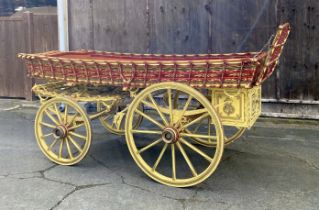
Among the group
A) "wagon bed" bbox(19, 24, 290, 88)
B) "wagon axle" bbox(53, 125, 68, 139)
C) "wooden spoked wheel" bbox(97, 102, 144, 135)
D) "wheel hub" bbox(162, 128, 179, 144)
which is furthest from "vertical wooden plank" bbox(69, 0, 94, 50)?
"wheel hub" bbox(162, 128, 179, 144)

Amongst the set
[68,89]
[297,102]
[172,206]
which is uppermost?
[68,89]

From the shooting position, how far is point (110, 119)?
6.32 m

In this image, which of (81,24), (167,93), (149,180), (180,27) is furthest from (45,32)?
(149,180)

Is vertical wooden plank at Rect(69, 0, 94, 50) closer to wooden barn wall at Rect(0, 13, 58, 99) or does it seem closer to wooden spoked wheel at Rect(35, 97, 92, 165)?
wooden barn wall at Rect(0, 13, 58, 99)

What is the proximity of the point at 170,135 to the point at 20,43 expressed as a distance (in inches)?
218

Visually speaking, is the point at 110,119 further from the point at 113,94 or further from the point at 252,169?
the point at 252,169

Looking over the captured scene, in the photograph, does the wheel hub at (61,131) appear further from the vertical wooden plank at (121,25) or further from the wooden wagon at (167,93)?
the vertical wooden plank at (121,25)

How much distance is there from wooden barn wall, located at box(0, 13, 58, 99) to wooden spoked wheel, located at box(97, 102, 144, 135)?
300 cm

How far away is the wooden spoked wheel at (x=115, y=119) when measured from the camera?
4.67 meters

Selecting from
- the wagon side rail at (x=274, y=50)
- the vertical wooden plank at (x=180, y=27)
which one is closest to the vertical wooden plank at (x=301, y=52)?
the vertical wooden plank at (x=180, y=27)

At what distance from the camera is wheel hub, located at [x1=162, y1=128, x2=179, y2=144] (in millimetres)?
4176

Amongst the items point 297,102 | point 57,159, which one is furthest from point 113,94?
point 297,102

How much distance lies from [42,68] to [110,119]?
5.50 ft

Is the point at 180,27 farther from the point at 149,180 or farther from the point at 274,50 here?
the point at 149,180
